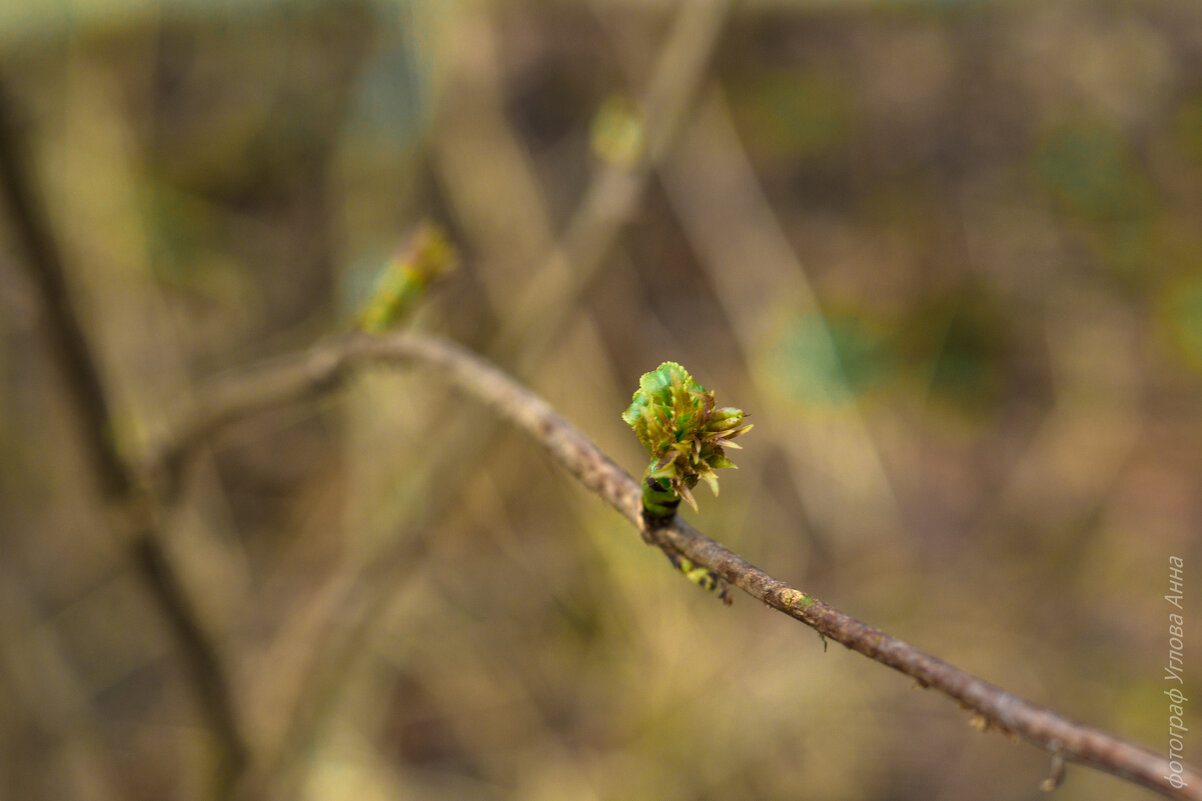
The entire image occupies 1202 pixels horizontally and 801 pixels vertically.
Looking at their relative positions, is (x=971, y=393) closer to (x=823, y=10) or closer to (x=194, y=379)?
(x=823, y=10)

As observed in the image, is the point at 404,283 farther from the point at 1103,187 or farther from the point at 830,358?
the point at 1103,187

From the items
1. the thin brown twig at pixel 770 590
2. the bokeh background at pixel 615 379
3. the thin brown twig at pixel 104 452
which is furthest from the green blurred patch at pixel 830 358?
the thin brown twig at pixel 770 590

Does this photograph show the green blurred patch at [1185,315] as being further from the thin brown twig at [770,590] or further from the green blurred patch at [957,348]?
the thin brown twig at [770,590]

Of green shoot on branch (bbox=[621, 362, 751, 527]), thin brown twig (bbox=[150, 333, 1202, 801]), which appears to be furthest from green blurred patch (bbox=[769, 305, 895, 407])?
green shoot on branch (bbox=[621, 362, 751, 527])

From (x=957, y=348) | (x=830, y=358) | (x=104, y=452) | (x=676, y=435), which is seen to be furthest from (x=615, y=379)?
(x=676, y=435)

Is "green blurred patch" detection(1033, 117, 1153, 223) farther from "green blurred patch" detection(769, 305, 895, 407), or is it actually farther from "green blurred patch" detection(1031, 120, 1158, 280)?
"green blurred patch" detection(769, 305, 895, 407)

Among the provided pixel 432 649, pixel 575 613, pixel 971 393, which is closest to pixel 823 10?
pixel 971 393

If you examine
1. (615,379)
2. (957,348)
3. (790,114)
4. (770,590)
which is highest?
(790,114)
